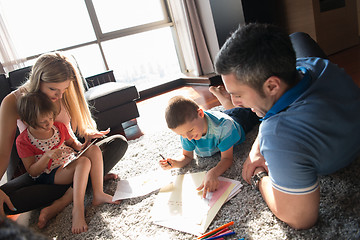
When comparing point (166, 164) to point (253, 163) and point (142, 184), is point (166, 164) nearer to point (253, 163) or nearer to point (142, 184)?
point (142, 184)

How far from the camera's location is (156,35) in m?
4.15

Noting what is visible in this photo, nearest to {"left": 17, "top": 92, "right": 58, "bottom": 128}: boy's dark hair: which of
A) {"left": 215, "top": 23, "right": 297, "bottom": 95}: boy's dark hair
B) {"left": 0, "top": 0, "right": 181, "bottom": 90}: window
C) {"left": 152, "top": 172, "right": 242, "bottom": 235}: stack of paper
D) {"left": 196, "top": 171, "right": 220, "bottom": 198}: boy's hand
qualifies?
{"left": 152, "top": 172, "right": 242, "bottom": 235}: stack of paper

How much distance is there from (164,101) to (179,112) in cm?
219

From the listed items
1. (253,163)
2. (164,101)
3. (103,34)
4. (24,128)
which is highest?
(103,34)

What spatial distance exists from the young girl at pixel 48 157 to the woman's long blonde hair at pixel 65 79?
3.6 inches

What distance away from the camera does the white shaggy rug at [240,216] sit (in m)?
0.79

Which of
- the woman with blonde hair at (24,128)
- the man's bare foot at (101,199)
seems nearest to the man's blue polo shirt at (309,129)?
the man's bare foot at (101,199)

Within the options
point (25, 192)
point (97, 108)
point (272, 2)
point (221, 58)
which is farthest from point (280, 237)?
point (272, 2)

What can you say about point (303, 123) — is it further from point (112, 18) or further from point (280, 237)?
point (112, 18)

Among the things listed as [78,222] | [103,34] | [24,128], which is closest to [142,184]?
[78,222]

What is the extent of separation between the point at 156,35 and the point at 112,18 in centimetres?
72

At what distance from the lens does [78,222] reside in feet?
3.70

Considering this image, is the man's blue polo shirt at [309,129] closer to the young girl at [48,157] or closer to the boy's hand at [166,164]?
the boy's hand at [166,164]

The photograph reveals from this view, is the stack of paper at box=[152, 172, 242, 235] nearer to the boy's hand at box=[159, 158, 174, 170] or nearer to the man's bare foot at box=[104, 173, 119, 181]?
the boy's hand at box=[159, 158, 174, 170]
